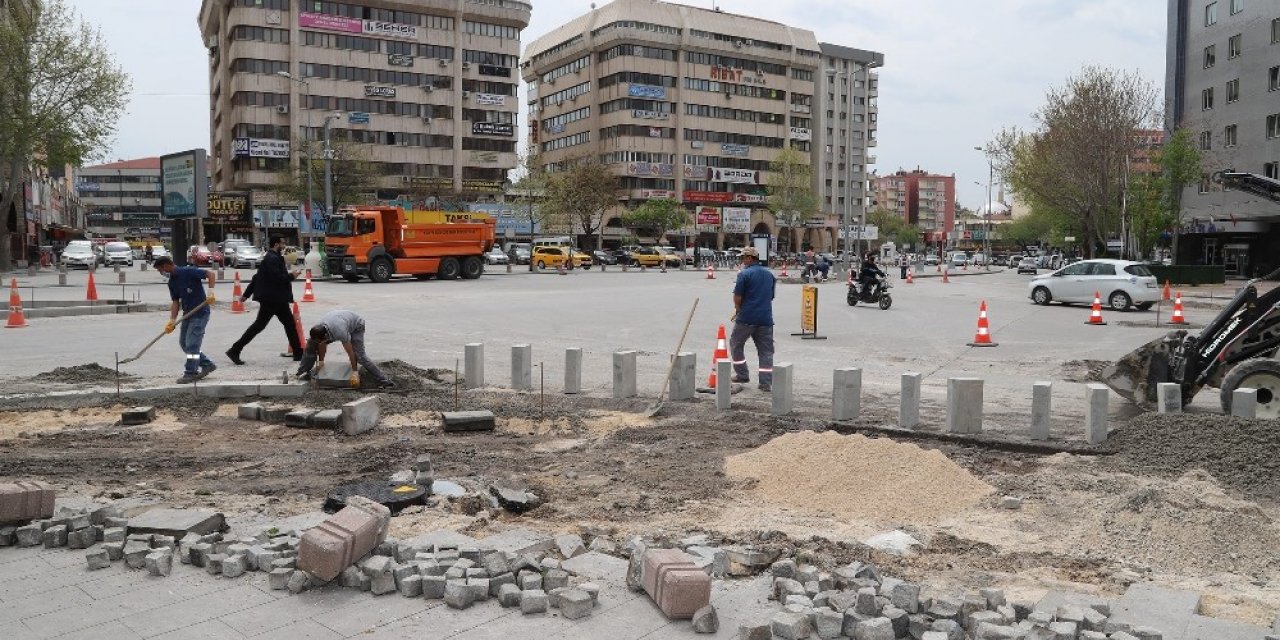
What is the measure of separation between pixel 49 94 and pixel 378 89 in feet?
126

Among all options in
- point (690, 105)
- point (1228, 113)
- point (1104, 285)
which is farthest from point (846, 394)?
point (690, 105)

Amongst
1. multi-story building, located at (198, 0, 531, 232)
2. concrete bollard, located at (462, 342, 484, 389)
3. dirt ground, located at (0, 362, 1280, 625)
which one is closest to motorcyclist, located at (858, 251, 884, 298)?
concrete bollard, located at (462, 342, 484, 389)

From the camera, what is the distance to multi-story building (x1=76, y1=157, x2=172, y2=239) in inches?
5738

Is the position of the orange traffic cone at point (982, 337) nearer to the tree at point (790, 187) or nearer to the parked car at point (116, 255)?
the parked car at point (116, 255)

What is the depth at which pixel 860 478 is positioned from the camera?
22.0ft

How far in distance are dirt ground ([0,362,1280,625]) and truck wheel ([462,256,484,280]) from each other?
30045mm

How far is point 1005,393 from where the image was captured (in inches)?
445

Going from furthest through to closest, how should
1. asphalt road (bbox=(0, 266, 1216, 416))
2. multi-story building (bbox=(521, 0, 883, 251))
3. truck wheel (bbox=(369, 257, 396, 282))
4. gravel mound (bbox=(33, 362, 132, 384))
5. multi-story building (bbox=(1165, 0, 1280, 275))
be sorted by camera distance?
multi-story building (bbox=(521, 0, 883, 251)) < multi-story building (bbox=(1165, 0, 1280, 275)) < truck wheel (bbox=(369, 257, 396, 282)) < asphalt road (bbox=(0, 266, 1216, 416)) < gravel mound (bbox=(33, 362, 132, 384))

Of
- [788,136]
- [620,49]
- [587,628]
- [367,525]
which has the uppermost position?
[620,49]

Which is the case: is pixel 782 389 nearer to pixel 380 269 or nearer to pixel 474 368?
pixel 474 368

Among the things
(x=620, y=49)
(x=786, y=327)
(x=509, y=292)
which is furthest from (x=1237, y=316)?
(x=620, y=49)

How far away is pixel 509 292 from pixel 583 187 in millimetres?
44041

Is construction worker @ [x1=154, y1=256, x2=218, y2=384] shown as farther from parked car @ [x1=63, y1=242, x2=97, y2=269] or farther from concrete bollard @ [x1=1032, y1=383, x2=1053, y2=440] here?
parked car @ [x1=63, y1=242, x2=97, y2=269]

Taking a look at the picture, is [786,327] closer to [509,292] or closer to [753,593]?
[509,292]
